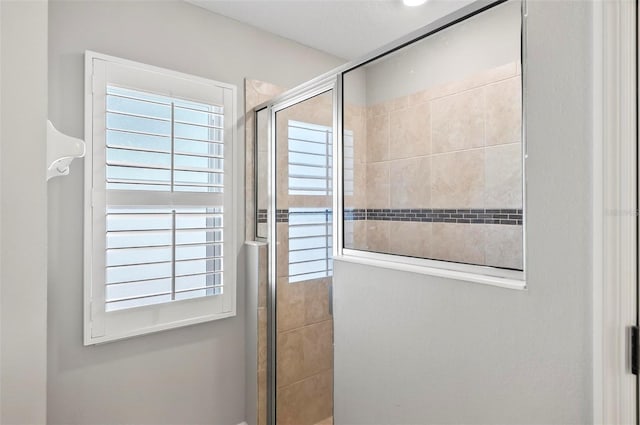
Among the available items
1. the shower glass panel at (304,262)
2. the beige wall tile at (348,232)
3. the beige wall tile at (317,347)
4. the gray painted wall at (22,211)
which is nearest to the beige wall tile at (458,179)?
the beige wall tile at (348,232)

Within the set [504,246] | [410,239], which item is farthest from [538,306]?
[410,239]

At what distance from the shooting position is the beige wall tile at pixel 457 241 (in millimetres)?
1209

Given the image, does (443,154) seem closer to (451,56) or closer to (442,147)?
(442,147)

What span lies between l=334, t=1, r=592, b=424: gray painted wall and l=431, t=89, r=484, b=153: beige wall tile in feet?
1.18

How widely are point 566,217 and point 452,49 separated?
2.35ft

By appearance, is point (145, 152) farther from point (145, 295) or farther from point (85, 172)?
point (145, 295)

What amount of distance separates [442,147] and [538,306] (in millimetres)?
635

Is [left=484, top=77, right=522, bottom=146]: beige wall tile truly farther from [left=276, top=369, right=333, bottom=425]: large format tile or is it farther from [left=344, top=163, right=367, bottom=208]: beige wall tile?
[left=276, top=369, right=333, bottom=425]: large format tile

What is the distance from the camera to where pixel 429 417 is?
45.3 inches

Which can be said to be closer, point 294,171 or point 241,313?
point 294,171

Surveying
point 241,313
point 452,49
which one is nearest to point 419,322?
point 452,49

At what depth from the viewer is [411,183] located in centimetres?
138

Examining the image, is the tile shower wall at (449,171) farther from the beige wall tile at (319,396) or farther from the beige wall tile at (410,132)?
the beige wall tile at (319,396)

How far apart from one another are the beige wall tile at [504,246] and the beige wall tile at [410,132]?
1.22 ft
